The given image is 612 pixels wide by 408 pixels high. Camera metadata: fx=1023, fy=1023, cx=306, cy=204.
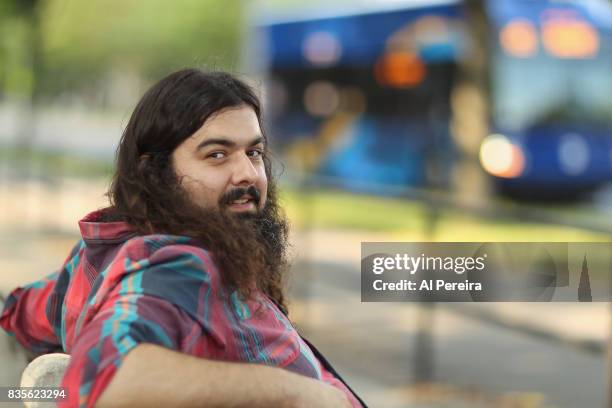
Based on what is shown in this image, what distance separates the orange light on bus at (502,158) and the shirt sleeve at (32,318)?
12.6 m

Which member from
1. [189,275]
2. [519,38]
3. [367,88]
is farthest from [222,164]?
[367,88]

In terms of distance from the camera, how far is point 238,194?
6.23ft

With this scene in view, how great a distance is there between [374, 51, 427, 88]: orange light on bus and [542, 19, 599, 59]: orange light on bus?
6.34ft

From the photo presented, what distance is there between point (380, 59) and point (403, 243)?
12318 mm

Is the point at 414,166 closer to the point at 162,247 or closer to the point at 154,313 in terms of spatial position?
the point at 162,247

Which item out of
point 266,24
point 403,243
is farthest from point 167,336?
point 266,24

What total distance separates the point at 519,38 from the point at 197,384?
13874 millimetres

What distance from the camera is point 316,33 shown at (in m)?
17.9

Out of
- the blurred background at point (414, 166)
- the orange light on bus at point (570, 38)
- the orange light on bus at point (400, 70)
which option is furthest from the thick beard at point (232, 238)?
the orange light on bus at point (400, 70)

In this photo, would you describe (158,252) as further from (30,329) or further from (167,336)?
(30,329)

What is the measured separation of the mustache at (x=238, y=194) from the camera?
6.17 feet

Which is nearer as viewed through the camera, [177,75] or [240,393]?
[240,393]

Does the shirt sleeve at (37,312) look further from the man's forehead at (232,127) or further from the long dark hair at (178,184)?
the man's forehead at (232,127)

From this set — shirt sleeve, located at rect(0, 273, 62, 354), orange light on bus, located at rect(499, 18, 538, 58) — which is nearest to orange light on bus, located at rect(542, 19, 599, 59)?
orange light on bus, located at rect(499, 18, 538, 58)
